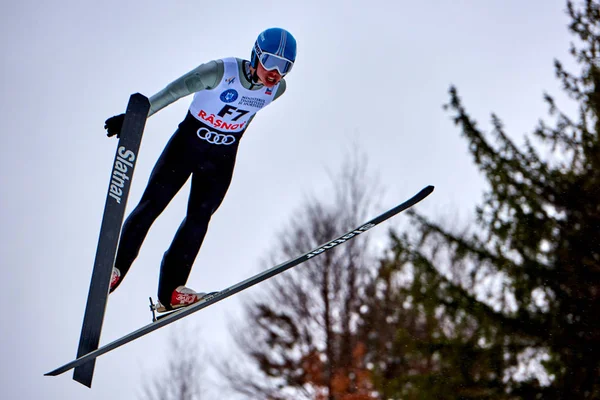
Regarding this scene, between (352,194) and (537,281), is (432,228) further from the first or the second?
(352,194)

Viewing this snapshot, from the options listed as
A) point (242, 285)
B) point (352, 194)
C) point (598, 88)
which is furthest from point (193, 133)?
point (352, 194)

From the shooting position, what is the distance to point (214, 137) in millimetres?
4309

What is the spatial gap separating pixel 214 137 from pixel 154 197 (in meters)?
0.59

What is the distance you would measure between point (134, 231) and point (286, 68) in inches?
59.7

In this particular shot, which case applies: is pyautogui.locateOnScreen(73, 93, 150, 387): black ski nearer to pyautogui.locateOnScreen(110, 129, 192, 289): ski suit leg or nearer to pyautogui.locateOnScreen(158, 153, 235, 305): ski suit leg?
pyautogui.locateOnScreen(110, 129, 192, 289): ski suit leg

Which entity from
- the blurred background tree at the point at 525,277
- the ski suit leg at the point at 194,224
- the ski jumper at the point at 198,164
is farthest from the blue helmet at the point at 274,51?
the blurred background tree at the point at 525,277

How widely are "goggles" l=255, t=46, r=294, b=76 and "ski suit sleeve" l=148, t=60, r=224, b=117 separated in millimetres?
277

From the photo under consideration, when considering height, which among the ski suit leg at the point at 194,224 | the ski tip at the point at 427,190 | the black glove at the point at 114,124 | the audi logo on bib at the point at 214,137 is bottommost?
the ski tip at the point at 427,190

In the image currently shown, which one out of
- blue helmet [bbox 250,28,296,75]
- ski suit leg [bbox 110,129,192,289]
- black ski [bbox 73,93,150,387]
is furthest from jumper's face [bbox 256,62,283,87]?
black ski [bbox 73,93,150,387]

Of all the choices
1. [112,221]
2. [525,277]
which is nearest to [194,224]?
[112,221]

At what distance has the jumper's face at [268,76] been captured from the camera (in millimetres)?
4004

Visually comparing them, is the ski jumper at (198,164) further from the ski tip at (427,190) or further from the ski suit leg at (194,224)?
the ski tip at (427,190)

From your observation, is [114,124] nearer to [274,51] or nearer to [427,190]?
[274,51]

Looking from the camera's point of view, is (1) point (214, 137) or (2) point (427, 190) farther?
(2) point (427, 190)
